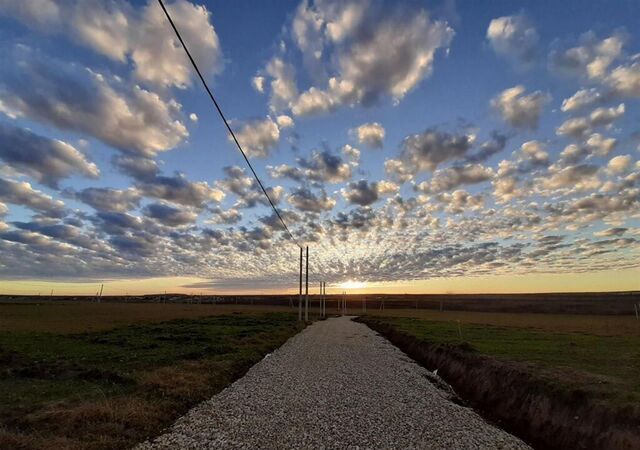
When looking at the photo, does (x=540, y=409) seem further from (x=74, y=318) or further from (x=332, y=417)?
(x=74, y=318)

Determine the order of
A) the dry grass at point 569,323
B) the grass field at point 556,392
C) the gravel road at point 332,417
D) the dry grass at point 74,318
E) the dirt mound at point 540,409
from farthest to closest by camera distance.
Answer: the dry grass at point 569,323 → the dry grass at point 74,318 → the grass field at point 556,392 → the gravel road at point 332,417 → the dirt mound at point 540,409

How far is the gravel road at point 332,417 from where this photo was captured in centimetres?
1023

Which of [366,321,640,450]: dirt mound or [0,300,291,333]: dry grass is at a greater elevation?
[0,300,291,333]: dry grass

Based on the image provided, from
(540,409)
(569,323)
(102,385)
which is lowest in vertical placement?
(540,409)

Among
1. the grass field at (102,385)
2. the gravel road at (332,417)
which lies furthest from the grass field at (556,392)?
the grass field at (102,385)

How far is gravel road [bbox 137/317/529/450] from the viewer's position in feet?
33.6

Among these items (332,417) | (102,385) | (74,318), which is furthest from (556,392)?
(74,318)

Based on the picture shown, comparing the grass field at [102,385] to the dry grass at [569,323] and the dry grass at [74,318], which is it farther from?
the dry grass at [569,323]

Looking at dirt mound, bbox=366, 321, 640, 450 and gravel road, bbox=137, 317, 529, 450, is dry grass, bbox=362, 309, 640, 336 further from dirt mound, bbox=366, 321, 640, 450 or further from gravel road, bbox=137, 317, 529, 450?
gravel road, bbox=137, 317, 529, 450

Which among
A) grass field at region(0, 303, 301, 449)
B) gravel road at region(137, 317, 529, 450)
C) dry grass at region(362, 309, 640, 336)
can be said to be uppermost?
dry grass at region(362, 309, 640, 336)

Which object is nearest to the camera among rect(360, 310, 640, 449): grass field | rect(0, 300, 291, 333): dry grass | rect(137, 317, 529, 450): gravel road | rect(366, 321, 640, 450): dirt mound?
rect(366, 321, 640, 450): dirt mound

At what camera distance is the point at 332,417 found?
40.7ft

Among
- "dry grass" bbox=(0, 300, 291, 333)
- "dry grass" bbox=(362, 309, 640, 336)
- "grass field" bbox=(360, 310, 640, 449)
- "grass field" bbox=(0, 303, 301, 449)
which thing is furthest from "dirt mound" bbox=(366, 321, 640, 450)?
"dry grass" bbox=(0, 300, 291, 333)

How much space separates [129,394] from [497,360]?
51.9 feet
